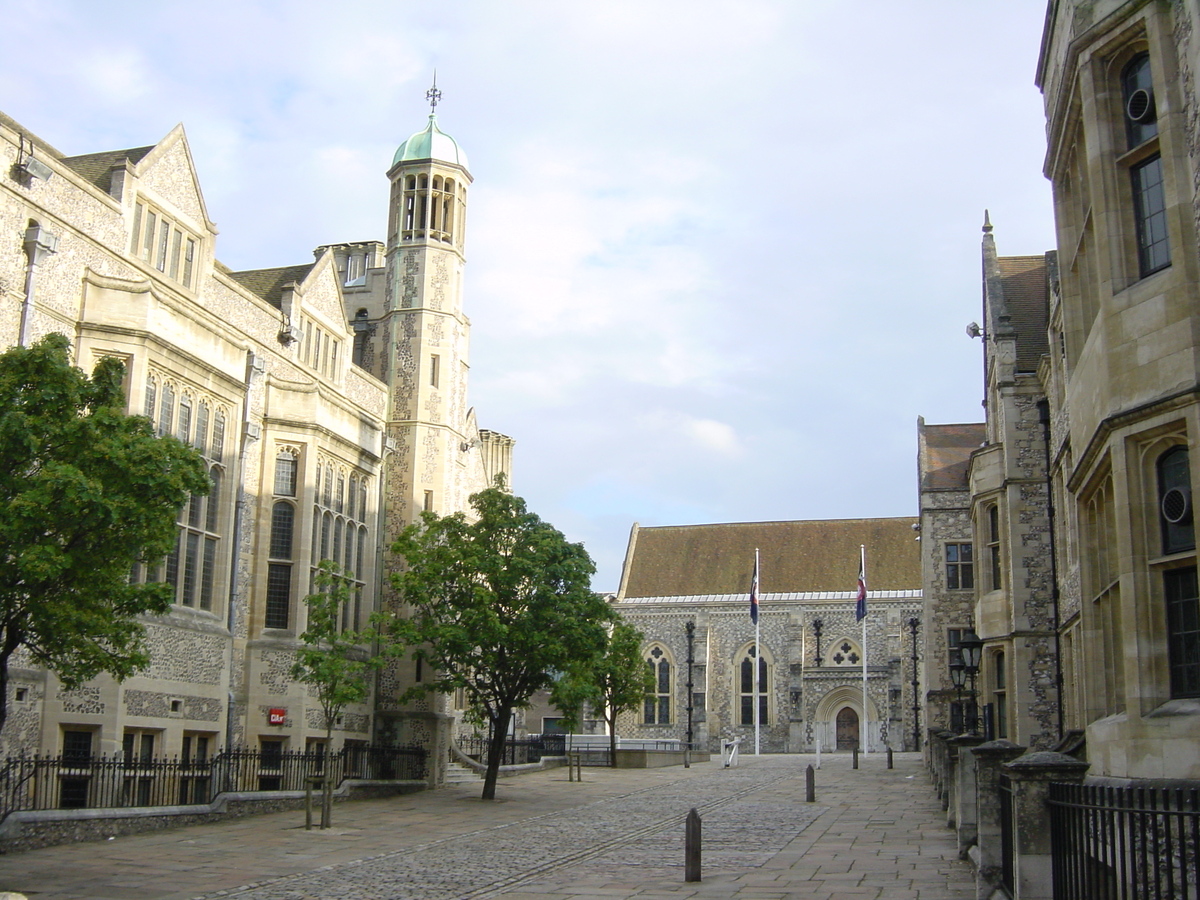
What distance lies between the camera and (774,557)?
69125mm

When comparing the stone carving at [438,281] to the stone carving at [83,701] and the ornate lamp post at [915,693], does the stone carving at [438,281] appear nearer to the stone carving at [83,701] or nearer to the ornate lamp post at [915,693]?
the stone carving at [83,701]

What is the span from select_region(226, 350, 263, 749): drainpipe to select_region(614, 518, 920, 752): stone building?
1546 inches

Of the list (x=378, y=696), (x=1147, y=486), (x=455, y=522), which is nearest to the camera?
(x=1147, y=486)

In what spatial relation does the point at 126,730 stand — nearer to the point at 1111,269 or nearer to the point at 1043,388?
the point at 1111,269

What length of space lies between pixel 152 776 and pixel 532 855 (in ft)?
25.1

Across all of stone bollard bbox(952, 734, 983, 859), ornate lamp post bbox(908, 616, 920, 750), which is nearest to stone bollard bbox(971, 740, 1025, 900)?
stone bollard bbox(952, 734, 983, 859)

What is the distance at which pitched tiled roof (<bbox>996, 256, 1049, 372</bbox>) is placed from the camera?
90.4ft

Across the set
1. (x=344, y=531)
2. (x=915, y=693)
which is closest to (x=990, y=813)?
(x=344, y=531)

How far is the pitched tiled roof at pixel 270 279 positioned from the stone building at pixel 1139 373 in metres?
19.4

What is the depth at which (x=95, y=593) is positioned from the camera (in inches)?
531

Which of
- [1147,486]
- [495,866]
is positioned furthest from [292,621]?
[1147,486]

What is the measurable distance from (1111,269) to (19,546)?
39.4ft

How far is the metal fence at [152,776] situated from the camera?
17812mm

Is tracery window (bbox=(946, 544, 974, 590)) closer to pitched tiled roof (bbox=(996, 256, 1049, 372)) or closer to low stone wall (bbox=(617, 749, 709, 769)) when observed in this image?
pitched tiled roof (bbox=(996, 256, 1049, 372))
